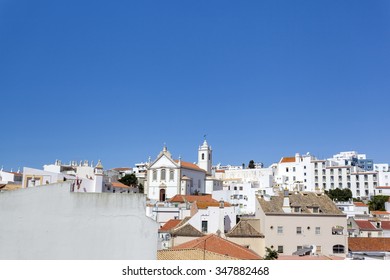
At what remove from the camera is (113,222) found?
23.7 feet

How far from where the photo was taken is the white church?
47312 mm

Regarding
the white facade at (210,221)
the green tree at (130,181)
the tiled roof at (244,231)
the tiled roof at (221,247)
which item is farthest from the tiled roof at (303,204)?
the green tree at (130,181)

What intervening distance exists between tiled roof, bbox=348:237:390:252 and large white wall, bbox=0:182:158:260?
15872 mm

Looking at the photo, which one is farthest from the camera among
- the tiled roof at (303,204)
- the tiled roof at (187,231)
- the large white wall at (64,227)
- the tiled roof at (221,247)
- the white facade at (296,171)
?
the white facade at (296,171)

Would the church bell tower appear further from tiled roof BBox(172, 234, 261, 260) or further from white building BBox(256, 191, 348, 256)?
tiled roof BBox(172, 234, 261, 260)

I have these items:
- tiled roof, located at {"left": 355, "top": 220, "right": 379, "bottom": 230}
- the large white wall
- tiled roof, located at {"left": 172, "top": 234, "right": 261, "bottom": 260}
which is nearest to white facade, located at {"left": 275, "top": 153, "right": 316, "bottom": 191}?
tiled roof, located at {"left": 355, "top": 220, "right": 379, "bottom": 230}

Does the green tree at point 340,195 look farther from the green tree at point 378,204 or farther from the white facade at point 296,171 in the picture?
the white facade at point 296,171

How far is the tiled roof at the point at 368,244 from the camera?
20.2 m

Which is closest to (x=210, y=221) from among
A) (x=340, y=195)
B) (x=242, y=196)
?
(x=242, y=196)

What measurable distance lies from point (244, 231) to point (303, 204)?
12.1 ft

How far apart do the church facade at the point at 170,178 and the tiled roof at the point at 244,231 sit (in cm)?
2702

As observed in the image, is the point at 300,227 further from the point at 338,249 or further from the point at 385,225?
the point at 385,225

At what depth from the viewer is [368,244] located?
20703 mm
